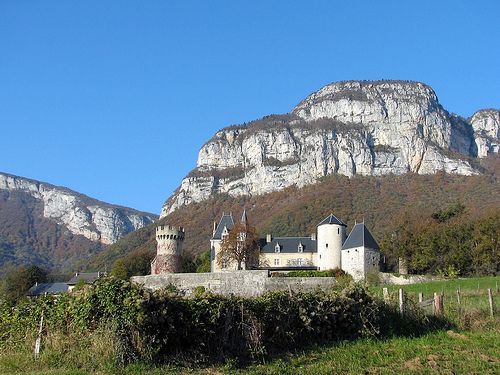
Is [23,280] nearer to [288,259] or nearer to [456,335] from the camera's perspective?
[288,259]

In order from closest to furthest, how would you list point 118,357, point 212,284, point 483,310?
point 118,357, point 483,310, point 212,284

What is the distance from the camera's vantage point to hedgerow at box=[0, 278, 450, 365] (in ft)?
35.9

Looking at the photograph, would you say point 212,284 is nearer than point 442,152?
Yes

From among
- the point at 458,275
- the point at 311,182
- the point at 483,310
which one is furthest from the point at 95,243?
the point at 483,310

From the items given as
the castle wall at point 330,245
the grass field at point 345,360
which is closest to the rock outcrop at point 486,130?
the castle wall at point 330,245

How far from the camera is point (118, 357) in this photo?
416 inches

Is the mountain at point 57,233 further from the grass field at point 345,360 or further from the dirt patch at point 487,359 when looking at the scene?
the dirt patch at point 487,359

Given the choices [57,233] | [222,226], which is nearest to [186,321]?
[222,226]

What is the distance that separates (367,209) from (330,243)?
4045 centimetres

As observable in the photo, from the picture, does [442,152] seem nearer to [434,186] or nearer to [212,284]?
[434,186]

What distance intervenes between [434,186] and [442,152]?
2352cm

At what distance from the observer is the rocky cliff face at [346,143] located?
128625 millimetres

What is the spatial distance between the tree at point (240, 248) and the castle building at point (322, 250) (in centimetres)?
57

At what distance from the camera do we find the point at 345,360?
38.7 ft
